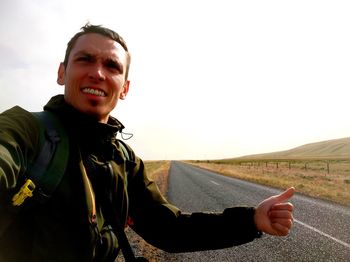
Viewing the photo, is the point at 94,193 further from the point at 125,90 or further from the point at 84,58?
the point at 125,90

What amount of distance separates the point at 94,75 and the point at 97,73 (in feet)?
0.07

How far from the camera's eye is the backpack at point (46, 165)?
3.85 ft

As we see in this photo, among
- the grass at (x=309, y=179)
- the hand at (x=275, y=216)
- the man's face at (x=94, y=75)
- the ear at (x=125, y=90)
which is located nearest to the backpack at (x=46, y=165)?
the man's face at (x=94, y=75)

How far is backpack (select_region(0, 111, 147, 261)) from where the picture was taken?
1.17 metres

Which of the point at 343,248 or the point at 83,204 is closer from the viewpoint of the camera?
the point at 83,204

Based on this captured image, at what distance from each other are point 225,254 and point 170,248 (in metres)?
5.01

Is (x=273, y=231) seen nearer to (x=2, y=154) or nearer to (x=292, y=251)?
(x=2, y=154)

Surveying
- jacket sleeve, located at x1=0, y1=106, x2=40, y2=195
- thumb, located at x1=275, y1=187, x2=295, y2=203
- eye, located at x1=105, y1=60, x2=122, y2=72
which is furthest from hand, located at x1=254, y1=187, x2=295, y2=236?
jacket sleeve, located at x1=0, y1=106, x2=40, y2=195

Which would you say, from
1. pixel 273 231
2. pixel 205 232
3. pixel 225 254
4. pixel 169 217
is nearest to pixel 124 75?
pixel 169 217

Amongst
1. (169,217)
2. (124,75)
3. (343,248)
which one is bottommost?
(343,248)

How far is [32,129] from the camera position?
133cm

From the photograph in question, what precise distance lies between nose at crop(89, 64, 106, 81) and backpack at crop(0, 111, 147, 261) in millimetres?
383

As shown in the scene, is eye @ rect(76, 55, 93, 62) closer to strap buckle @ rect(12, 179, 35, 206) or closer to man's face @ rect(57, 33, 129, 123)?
man's face @ rect(57, 33, 129, 123)

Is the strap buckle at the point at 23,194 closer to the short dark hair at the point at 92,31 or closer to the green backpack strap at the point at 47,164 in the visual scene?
the green backpack strap at the point at 47,164
